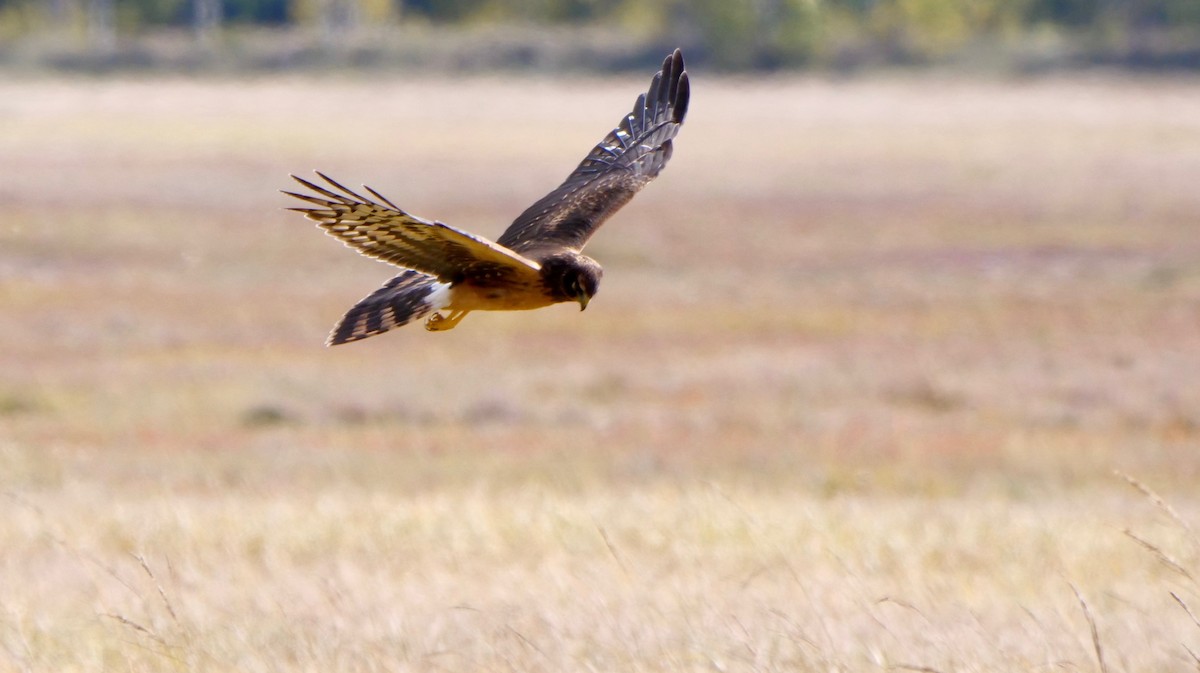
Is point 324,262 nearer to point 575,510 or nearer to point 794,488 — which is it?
point 794,488

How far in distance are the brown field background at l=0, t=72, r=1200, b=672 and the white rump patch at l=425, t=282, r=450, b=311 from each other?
959mm

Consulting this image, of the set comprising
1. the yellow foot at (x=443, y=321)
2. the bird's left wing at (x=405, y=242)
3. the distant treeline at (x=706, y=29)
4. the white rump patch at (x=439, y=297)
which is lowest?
the distant treeline at (x=706, y=29)

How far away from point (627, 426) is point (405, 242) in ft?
24.1

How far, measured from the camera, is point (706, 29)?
4622 cm

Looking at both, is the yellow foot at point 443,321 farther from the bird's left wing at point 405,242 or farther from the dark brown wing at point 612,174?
the dark brown wing at point 612,174

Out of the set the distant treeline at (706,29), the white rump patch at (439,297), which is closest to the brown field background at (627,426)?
the white rump patch at (439,297)

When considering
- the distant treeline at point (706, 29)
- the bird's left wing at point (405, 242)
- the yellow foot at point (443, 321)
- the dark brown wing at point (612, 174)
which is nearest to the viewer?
the bird's left wing at point (405, 242)

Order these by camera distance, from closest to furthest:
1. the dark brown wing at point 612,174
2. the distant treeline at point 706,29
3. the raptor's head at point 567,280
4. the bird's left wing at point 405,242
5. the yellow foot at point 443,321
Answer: the bird's left wing at point 405,242 → the raptor's head at point 567,280 → the yellow foot at point 443,321 → the dark brown wing at point 612,174 → the distant treeline at point 706,29

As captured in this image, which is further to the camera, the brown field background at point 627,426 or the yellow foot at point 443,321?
the yellow foot at point 443,321

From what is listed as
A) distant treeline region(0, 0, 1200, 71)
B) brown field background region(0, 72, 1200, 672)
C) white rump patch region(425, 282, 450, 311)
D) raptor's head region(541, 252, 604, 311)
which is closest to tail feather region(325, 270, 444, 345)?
white rump patch region(425, 282, 450, 311)

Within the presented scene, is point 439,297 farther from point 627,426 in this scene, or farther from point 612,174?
point 627,426

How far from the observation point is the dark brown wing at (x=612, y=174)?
21.4 feet

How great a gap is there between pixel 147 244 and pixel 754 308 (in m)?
9.01

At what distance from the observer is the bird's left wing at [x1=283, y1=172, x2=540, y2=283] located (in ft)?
17.1
